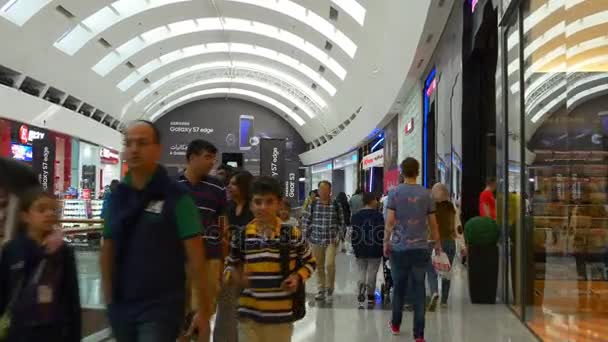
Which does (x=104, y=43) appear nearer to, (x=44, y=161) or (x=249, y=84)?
(x=44, y=161)

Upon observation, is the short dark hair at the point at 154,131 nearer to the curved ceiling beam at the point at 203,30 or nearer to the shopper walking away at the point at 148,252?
the shopper walking away at the point at 148,252

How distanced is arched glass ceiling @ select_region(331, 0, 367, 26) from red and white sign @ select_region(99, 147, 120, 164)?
17.9 meters

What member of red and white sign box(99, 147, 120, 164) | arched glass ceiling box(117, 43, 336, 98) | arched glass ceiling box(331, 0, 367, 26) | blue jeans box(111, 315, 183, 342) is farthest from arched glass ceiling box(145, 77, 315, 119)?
blue jeans box(111, 315, 183, 342)

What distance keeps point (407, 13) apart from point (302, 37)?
554 inches

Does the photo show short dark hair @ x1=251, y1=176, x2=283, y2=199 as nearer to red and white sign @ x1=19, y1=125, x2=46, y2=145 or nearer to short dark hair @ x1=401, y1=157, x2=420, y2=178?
short dark hair @ x1=401, y1=157, x2=420, y2=178

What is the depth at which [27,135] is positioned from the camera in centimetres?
2300

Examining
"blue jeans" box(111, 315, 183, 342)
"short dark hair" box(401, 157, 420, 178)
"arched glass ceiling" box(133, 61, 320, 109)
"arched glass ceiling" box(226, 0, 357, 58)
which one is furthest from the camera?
"arched glass ceiling" box(133, 61, 320, 109)

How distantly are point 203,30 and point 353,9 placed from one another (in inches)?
396

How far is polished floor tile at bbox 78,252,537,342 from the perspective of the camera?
536 cm

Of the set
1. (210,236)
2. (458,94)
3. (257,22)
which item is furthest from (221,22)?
(210,236)

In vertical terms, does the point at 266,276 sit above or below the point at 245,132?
below

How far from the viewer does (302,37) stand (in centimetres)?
2677

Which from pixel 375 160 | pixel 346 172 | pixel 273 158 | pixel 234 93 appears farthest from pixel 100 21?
pixel 234 93

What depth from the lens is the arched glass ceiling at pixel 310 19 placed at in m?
24.3
